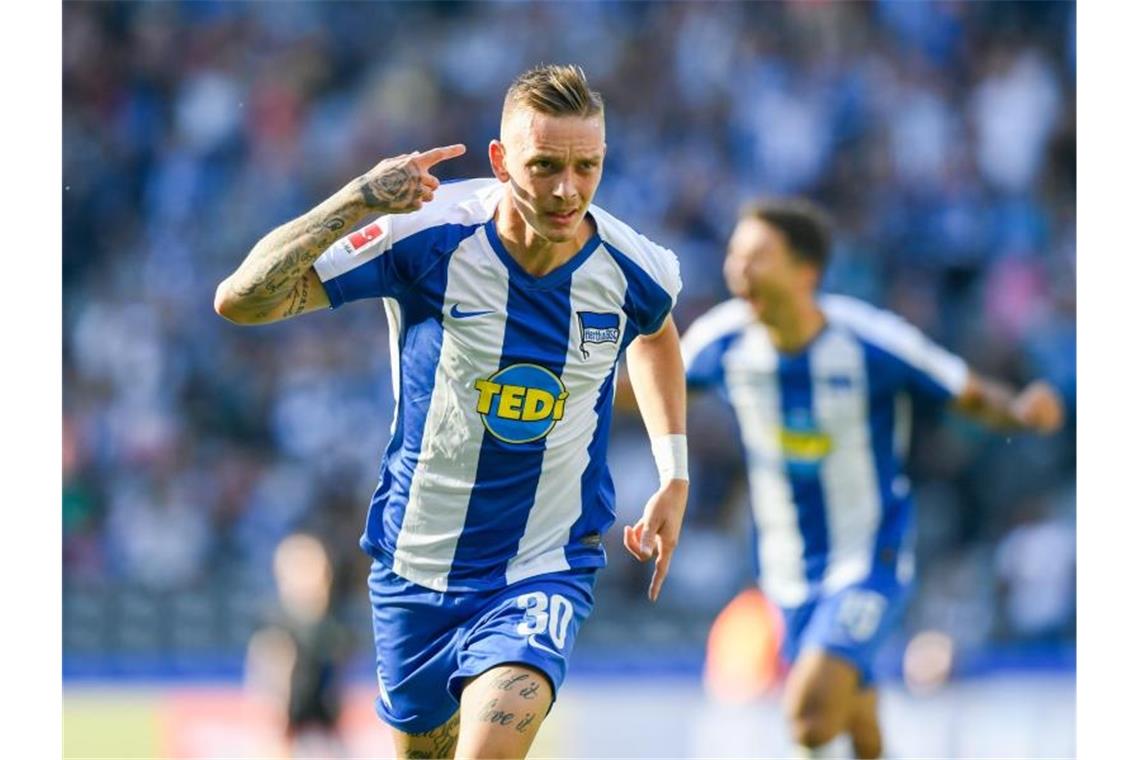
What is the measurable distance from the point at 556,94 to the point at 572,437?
1024 mm

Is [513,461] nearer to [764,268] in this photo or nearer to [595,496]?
[595,496]

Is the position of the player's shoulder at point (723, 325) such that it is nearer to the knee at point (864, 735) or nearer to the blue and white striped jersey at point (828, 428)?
the blue and white striped jersey at point (828, 428)

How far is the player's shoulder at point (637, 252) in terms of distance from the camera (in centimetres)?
512

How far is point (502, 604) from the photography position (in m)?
5.03

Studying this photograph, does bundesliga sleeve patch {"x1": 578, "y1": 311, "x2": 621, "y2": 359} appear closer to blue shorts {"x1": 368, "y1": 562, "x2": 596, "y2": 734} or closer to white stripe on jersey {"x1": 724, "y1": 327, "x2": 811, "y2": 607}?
blue shorts {"x1": 368, "y1": 562, "x2": 596, "y2": 734}

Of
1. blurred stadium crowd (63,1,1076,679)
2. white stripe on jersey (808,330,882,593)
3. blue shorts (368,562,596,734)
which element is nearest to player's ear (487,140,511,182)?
blue shorts (368,562,596,734)

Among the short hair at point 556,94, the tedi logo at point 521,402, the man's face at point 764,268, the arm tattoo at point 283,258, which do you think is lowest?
the tedi logo at point 521,402

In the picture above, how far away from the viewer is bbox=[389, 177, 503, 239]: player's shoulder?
495 cm

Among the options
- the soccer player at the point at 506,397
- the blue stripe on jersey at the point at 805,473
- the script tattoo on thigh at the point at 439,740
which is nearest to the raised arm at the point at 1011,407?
the blue stripe on jersey at the point at 805,473

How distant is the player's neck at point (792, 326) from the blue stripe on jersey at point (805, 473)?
0.17 feet

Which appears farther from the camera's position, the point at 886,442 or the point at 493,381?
the point at 886,442

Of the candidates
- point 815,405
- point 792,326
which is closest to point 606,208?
point 792,326

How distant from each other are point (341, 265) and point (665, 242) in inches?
362

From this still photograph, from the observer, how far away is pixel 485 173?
14.1 meters
